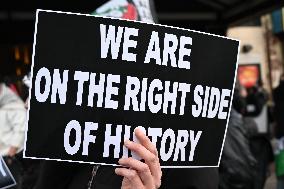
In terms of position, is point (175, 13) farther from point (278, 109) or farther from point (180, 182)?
point (180, 182)

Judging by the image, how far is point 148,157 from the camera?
1422 mm

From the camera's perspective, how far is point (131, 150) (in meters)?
1.45

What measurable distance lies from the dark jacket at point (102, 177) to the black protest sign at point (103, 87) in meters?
0.12

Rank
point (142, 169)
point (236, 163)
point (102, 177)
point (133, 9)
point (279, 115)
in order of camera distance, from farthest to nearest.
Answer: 1. point (279, 115)
2. point (236, 163)
3. point (133, 9)
4. point (102, 177)
5. point (142, 169)

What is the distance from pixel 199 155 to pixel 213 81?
221 millimetres

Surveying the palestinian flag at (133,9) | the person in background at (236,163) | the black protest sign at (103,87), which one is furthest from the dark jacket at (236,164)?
the black protest sign at (103,87)

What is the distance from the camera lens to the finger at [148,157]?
142cm

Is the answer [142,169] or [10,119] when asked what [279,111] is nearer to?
[10,119]

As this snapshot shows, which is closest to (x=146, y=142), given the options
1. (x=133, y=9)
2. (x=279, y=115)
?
(x=133, y=9)

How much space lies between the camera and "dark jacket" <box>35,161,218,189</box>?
1.67 metres

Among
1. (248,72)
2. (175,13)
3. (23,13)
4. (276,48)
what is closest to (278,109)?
(175,13)

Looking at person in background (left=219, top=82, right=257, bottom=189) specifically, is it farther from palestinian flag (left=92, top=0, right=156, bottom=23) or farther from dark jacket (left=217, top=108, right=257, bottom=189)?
palestinian flag (left=92, top=0, right=156, bottom=23)

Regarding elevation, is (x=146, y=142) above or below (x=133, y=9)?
below

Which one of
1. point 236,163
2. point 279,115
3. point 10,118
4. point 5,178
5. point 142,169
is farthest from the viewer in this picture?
point 279,115
